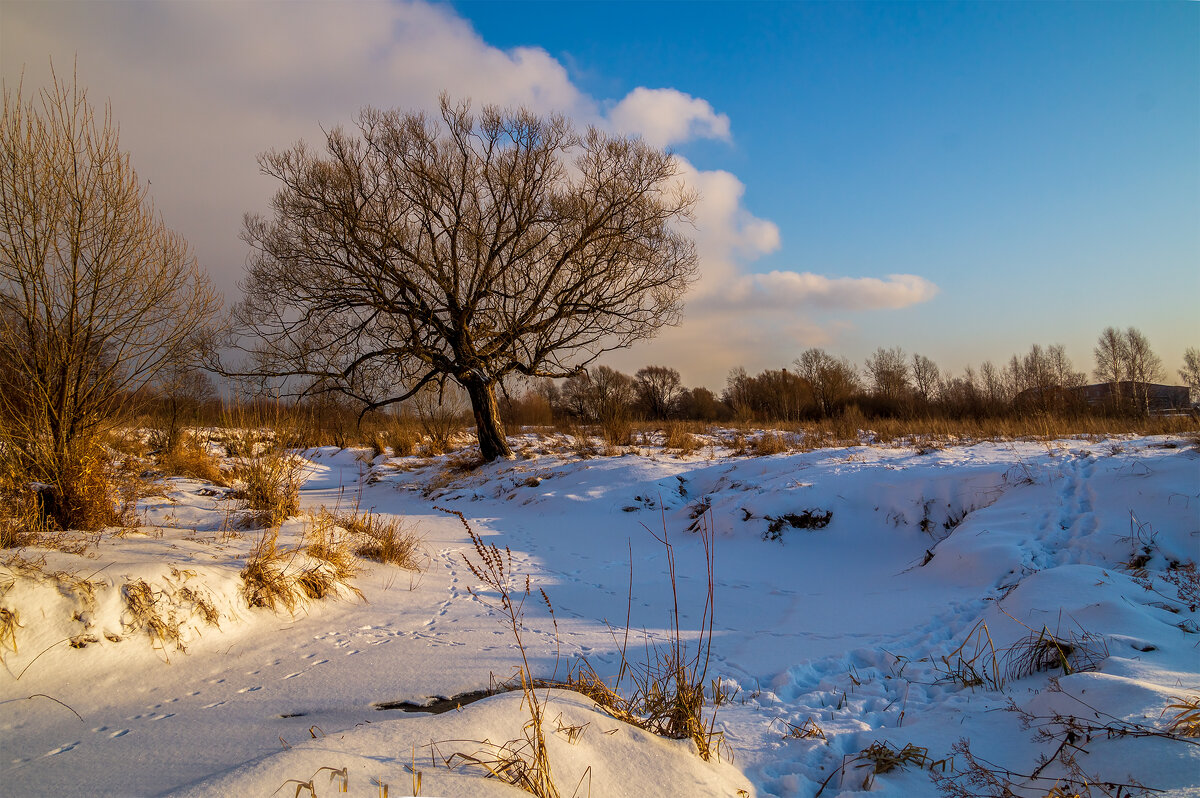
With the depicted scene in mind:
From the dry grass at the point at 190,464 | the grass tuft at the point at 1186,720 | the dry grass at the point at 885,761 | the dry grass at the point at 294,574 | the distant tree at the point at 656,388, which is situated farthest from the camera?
the distant tree at the point at 656,388

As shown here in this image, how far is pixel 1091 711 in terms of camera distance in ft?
7.53

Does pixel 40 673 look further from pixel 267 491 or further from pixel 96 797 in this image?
pixel 267 491

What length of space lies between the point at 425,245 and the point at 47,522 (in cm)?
1073

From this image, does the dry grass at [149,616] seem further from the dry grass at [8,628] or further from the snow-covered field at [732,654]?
the dry grass at [8,628]

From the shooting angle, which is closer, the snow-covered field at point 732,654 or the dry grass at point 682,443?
the snow-covered field at point 732,654

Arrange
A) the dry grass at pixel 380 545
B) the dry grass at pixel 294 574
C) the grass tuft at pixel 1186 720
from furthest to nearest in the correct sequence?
the dry grass at pixel 380 545
the dry grass at pixel 294 574
the grass tuft at pixel 1186 720

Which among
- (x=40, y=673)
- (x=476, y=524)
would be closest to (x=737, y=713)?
(x=40, y=673)

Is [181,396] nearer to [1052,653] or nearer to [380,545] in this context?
[380,545]

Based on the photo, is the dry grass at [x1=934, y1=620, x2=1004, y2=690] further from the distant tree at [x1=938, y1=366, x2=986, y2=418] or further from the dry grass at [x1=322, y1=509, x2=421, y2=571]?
the distant tree at [x1=938, y1=366, x2=986, y2=418]

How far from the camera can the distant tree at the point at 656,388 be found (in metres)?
36.8

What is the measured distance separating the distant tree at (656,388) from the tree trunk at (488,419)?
21577 mm

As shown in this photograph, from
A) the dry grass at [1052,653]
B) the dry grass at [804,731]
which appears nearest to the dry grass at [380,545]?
the dry grass at [804,731]

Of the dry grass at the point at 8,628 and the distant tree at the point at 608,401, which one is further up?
the distant tree at the point at 608,401

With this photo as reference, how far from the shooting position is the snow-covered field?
79.1 inches
